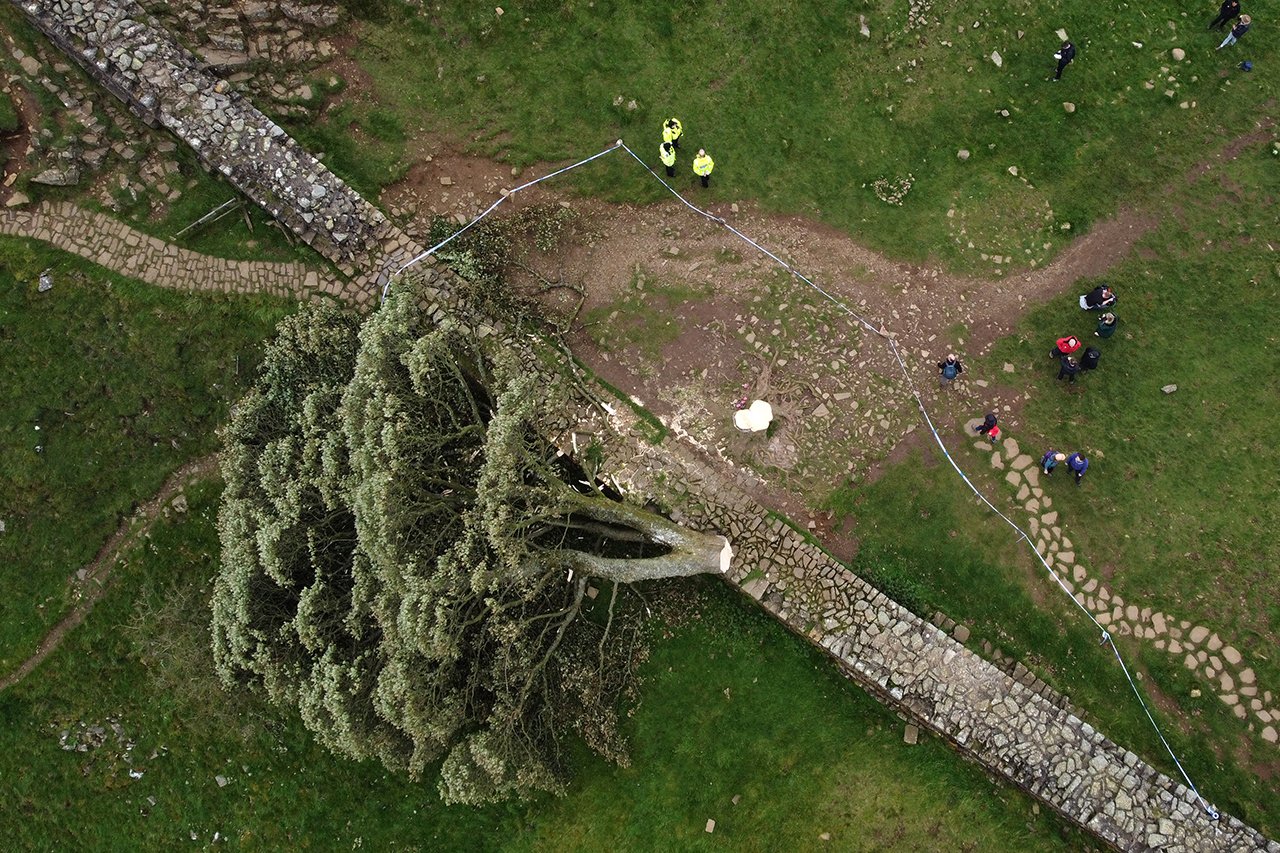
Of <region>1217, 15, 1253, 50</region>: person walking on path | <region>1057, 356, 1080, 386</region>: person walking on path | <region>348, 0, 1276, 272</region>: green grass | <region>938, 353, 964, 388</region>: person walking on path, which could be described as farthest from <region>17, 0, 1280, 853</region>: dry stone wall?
<region>1217, 15, 1253, 50</region>: person walking on path

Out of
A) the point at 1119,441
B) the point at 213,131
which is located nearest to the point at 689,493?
the point at 1119,441

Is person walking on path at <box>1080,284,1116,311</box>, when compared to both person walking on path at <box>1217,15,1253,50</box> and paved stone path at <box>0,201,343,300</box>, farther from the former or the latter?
paved stone path at <box>0,201,343,300</box>

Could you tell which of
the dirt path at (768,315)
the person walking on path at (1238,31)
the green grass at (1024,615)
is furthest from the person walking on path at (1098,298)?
the person walking on path at (1238,31)

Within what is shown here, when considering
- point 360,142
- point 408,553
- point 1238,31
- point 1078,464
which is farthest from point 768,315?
point 1238,31

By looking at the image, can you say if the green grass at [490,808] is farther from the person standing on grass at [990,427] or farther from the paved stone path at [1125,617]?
the person standing on grass at [990,427]

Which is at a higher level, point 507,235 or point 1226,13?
point 1226,13

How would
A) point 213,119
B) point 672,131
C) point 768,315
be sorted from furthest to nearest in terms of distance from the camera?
point 768,315 → point 672,131 → point 213,119

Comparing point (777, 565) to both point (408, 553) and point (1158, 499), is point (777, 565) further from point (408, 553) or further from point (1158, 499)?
point (1158, 499)
